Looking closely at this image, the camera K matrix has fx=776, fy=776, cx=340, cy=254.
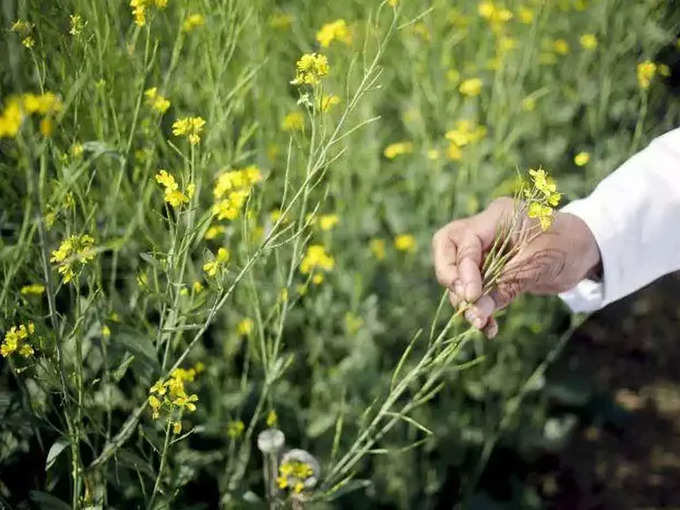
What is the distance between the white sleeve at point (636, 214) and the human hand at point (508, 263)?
1.0 inches

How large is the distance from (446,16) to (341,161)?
627mm

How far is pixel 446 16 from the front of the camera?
1913mm

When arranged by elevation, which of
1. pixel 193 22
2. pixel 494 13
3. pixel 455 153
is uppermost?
pixel 193 22

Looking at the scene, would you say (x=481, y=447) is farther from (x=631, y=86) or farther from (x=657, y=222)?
(x=631, y=86)

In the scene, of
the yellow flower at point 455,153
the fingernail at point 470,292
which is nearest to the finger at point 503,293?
the fingernail at point 470,292

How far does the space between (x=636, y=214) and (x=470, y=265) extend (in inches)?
12.2

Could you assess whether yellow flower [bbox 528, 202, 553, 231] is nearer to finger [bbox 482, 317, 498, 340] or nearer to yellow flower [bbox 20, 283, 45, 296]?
finger [bbox 482, 317, 498, 340]

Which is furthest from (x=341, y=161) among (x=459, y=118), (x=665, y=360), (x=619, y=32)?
(x=665, y=360)

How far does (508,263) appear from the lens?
3.06ft

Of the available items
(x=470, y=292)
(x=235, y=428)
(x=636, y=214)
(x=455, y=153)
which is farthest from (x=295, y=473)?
(x=455, y=153)

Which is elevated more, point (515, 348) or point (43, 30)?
point (43, 30)

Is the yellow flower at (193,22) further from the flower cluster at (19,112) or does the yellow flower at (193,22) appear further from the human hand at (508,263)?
the flower cluster at (19,112)

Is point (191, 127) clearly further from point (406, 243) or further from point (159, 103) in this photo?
point (406, 243)

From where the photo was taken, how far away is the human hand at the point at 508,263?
37.0 inches
